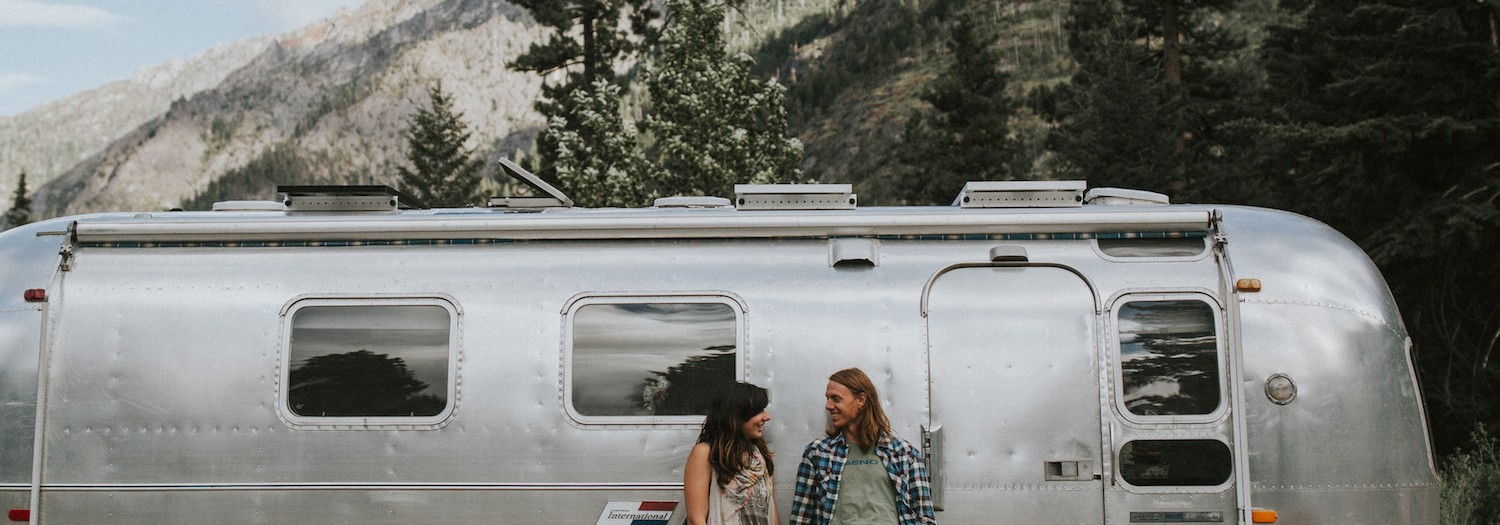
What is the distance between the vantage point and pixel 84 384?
5.94 meters

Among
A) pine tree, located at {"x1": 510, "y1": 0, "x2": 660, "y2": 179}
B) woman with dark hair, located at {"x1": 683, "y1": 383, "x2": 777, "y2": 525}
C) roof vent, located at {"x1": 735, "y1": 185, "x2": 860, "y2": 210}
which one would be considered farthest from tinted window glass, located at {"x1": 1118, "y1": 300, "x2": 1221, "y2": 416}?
pine tree, located at {"x1": 510, "y1": 0, "x2": 660, "y2": 179}

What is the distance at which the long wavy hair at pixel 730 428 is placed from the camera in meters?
5.19

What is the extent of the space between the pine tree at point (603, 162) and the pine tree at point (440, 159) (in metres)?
26.6

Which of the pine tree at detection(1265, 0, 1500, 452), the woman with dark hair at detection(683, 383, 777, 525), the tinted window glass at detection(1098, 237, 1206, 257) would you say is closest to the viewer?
the woman with dark hair at detection(683, 383, 777, 525)

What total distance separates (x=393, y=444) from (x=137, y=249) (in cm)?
179

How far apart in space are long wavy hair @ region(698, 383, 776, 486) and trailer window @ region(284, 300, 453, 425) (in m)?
1.46

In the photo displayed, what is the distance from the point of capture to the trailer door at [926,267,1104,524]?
5.67 meters

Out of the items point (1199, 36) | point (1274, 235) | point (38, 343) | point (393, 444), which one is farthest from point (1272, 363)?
point (1199, 36)

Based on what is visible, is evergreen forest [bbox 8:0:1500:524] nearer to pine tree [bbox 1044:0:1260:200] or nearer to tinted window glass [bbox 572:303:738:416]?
pine tree [bbox 1044:0:1260:200]

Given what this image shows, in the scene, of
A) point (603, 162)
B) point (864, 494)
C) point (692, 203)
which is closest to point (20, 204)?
point (603, 162)

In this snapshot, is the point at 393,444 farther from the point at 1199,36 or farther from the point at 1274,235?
the point at 1199,36

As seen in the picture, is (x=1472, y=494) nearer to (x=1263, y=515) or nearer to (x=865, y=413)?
(x=1263, y=515)

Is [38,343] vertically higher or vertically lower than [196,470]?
higher

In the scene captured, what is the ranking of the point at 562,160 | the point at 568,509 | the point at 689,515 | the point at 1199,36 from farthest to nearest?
the point at 1199,36
the point at 562,160
the point at 568,509
the point at 689,515
